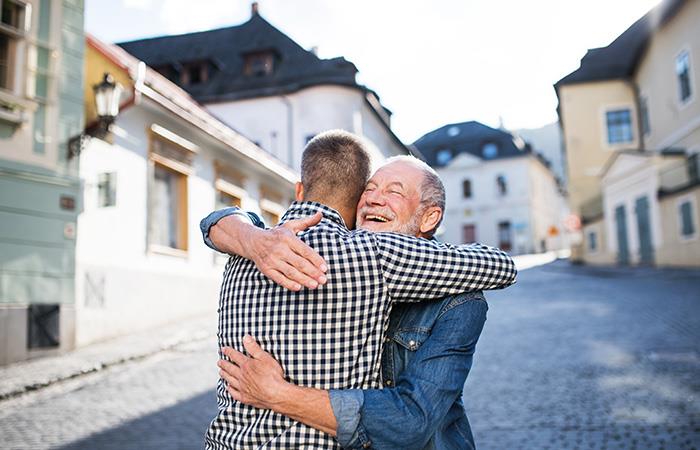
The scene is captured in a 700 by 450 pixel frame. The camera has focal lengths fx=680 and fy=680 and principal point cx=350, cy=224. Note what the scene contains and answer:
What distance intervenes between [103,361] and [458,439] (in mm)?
7902

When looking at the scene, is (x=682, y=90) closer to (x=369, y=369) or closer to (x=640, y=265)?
(x=640, y=265)

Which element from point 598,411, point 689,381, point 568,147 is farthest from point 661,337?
point 568,147

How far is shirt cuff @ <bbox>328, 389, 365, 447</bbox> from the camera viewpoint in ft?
5.64

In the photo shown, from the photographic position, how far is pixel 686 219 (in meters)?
19.7

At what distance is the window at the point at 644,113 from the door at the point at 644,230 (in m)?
5.52

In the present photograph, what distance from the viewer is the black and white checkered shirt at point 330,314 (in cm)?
175

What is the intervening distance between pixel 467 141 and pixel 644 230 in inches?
1242

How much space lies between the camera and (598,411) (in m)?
5.55

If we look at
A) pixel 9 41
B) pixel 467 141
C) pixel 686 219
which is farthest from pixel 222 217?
pixel 467 141

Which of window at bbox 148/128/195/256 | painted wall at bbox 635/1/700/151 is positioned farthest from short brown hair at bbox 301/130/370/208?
painted wall at bbox 635/1/700/151

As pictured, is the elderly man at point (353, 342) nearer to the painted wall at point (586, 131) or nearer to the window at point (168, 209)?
the window at point (168, 209)

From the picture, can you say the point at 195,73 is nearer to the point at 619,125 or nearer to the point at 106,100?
the point at 619,125

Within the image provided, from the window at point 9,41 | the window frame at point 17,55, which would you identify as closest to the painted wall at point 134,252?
the window frame at point 17,55

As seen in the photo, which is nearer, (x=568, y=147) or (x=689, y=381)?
(x=689, y=381)
